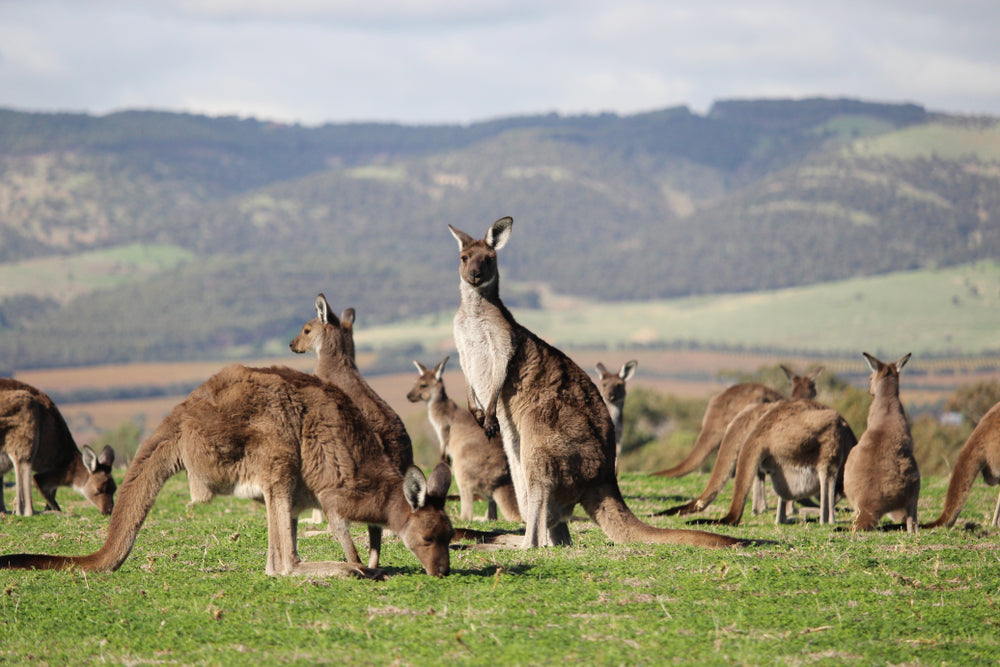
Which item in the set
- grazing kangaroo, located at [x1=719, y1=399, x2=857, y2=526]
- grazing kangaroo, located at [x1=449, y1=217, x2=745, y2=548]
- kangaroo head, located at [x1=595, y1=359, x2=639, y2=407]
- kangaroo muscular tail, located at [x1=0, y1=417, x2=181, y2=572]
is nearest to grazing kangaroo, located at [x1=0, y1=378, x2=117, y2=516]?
kangaroo muscular tail, located at [x1=0, y1=417, x2=181, y2=572]

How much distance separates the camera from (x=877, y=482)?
9828mm

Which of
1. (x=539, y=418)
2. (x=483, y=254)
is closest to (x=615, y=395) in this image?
(x=483, y=254)

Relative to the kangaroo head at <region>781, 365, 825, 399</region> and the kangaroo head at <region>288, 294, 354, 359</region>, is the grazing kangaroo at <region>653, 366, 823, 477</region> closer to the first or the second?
the kangaroo head at <region>781, 365, 825, 399</region>

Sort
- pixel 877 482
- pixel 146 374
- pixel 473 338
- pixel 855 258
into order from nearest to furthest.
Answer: pixel 473 338 → pixel 877 482 → pixel 146 374 → pixel 855 258

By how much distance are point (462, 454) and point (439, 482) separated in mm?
4481

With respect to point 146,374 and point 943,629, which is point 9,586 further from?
point 146,374

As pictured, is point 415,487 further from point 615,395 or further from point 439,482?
point 615,395

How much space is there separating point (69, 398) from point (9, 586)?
122 m

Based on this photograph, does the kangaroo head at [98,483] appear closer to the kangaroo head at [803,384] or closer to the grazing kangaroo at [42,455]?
the grazing kangaroo at [42,455]

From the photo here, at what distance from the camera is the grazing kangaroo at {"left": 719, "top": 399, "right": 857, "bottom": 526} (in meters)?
10.6

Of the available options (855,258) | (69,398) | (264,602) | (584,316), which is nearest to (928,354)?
(584,316)

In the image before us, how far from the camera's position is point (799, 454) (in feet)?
34.7

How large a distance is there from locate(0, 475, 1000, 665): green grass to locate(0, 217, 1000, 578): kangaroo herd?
33cm

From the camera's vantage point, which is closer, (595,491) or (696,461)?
(595,491)
